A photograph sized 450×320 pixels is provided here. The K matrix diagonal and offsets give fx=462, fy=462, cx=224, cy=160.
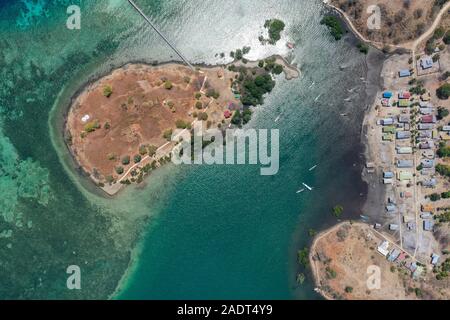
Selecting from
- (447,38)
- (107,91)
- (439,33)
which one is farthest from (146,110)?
(447,38)

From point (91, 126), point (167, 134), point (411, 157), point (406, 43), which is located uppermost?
point (406, 43)

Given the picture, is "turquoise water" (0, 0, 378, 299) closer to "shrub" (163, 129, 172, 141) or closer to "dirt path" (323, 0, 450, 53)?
"dirt path" (323, 0, 450, 53)

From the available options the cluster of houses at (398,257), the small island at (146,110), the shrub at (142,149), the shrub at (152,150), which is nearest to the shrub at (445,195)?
the cluster of houses at (398,257)

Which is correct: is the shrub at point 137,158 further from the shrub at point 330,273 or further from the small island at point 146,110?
the shrub at point 330,273

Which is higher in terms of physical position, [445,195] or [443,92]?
[443,92]

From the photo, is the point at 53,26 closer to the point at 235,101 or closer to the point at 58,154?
the point at 58,154

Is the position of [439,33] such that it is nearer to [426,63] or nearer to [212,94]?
[426,63]

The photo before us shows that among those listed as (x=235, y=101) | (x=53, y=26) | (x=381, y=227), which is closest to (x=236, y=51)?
(x=235, y=101)

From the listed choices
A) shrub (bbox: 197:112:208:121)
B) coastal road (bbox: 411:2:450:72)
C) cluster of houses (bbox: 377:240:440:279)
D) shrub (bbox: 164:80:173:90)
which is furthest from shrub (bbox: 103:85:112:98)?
cluster of houses (bbox: 377:240:440:279)
